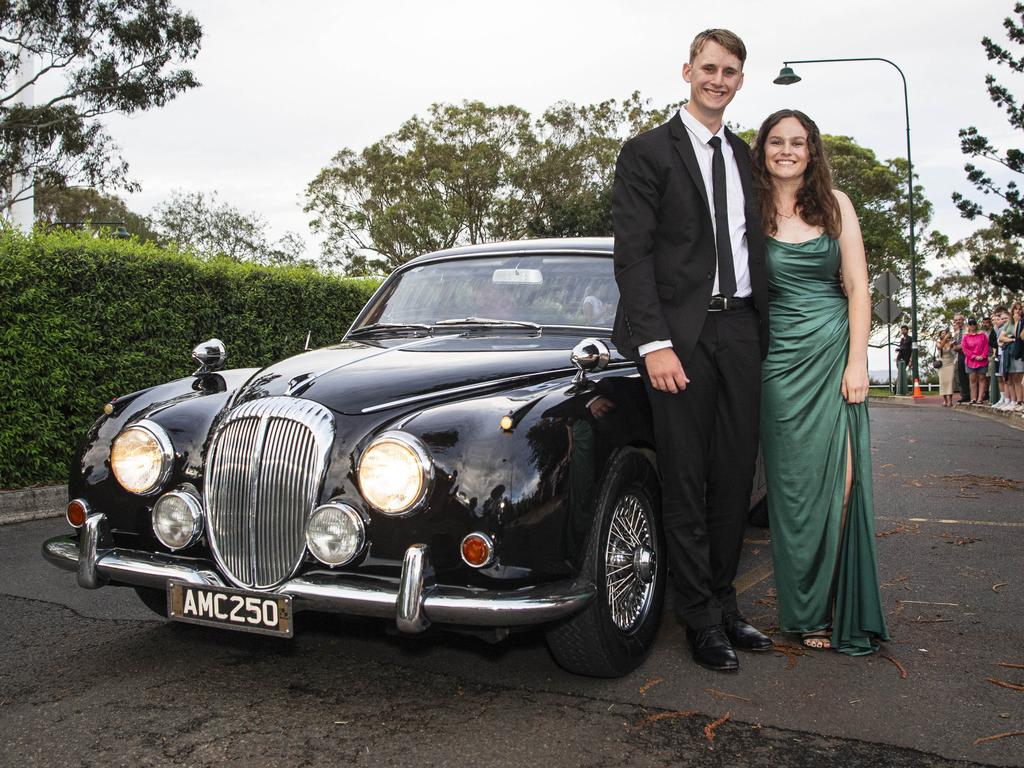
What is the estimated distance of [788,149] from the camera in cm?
380

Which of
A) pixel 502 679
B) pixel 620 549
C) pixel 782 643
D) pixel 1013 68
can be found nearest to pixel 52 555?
pixel 502 679

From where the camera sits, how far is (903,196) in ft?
147

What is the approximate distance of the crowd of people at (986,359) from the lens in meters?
16.1

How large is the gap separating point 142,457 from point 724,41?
8.50 feet

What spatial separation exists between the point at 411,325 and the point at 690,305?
4.69ft

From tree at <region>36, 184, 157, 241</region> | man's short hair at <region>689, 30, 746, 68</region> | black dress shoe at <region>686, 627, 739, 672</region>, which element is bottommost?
black dress shoe at <region>686, 627, 739, 672</region>

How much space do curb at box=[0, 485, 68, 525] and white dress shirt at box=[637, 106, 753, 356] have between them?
18.6 ft

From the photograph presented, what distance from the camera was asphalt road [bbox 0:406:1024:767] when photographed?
2795mm

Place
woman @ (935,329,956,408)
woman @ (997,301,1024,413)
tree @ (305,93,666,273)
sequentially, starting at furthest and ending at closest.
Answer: tree @ (305,93,666,273), woman @ (935,329,956,408), woman @ (997,301,1024,413)

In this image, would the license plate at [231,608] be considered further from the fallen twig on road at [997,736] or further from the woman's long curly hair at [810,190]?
the woman's long curly hair at [810,190]

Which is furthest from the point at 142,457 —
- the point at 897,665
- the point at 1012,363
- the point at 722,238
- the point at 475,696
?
the point at 1012,363

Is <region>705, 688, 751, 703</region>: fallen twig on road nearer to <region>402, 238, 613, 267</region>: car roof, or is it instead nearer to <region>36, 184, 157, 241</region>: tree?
<region>402, 238, 613, 267</region>: car roof

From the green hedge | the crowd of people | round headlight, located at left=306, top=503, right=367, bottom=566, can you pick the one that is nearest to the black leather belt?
round headlight, located at left=306, top=503, right=367, bottom=566

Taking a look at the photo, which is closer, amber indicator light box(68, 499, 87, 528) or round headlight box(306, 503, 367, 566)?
round headlight box(306, 503, 367, 566)
